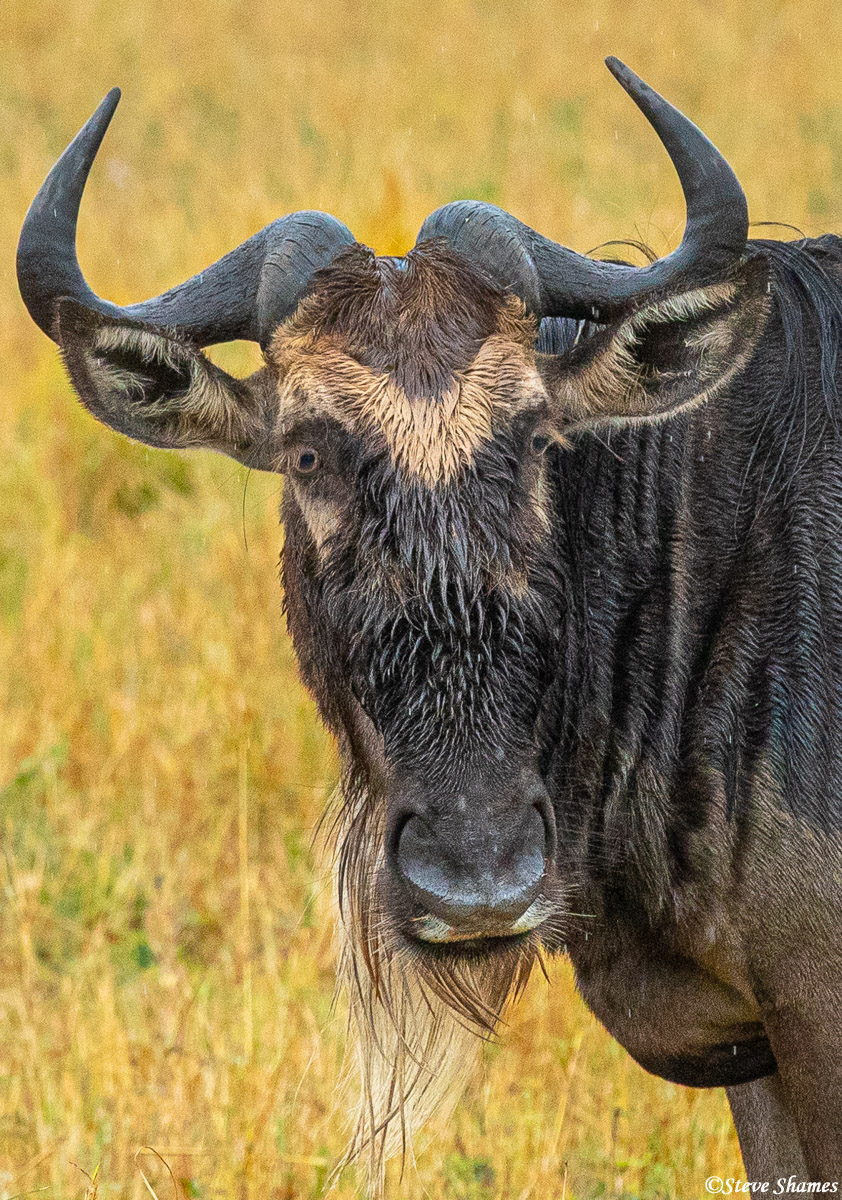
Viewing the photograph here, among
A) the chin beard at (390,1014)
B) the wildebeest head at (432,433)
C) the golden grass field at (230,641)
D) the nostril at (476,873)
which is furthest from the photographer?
the golden grass field at (230,641)

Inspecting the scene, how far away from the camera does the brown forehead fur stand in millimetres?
2875

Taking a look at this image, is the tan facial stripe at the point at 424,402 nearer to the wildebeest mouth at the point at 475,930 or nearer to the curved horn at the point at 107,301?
the curved horn at the point at 107,301

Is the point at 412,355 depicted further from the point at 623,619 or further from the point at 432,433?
the point at 623,619

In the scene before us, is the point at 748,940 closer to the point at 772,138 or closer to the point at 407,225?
the point at 407,225

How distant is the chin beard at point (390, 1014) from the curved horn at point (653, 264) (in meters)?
1.21

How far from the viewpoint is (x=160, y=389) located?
10.9 ft

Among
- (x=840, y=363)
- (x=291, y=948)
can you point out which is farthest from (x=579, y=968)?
(x=291, y=948)

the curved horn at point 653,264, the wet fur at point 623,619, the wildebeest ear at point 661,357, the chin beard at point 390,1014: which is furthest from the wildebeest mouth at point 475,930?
the curved horn at point 653,264

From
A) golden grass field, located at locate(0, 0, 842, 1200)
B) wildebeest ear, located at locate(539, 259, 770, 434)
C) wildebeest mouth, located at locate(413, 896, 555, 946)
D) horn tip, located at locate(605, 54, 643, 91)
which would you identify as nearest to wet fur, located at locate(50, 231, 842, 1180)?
wildebeest ear, located at locate(539, 259, 770, 434)

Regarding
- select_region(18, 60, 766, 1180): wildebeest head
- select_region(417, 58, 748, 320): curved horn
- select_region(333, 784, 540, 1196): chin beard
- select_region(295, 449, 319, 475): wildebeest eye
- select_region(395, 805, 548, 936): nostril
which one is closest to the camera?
select_region(395, 805, 548, 936): nostril

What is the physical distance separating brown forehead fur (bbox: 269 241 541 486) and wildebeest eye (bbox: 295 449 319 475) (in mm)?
84

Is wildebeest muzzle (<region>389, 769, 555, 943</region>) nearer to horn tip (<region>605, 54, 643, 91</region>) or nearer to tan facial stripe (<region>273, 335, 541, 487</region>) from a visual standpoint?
tan facial stripe (<region>273, 335, 541, 487</region>)

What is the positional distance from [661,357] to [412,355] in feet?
1.99

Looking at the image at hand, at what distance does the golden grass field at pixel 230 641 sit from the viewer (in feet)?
13.8
